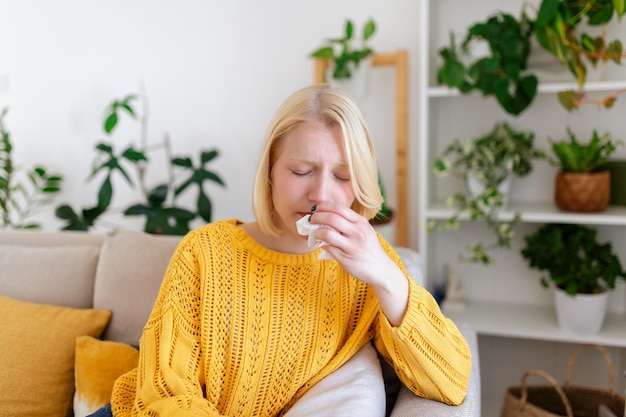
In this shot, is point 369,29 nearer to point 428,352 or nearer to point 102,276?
point 102,276

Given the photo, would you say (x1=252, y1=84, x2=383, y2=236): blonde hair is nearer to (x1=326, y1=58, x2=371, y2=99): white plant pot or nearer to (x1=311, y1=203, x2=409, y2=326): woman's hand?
(x1=311, y1=203, x2=409, y2=326): woman's hand

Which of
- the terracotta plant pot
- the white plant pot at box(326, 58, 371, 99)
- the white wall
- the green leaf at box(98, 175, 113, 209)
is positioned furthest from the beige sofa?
the white wall

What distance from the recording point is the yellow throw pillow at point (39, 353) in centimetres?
156

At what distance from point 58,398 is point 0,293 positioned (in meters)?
0.41

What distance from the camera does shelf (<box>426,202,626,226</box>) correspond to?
2.04m

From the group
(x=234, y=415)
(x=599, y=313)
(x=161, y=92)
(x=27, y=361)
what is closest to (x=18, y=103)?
(x=161, y=92)

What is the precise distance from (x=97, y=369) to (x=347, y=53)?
136 cm

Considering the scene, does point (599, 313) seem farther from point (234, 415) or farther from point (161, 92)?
point (161, 92)

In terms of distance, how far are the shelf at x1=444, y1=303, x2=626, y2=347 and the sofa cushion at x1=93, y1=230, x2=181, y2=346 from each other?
3.66ft

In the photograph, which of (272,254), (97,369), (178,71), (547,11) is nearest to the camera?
(272,254)

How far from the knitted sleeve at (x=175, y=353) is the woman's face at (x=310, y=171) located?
25 cm

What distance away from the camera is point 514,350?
8.20ft

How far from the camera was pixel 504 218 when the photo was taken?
215 cm

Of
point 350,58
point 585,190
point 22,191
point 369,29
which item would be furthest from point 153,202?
point 585,190
